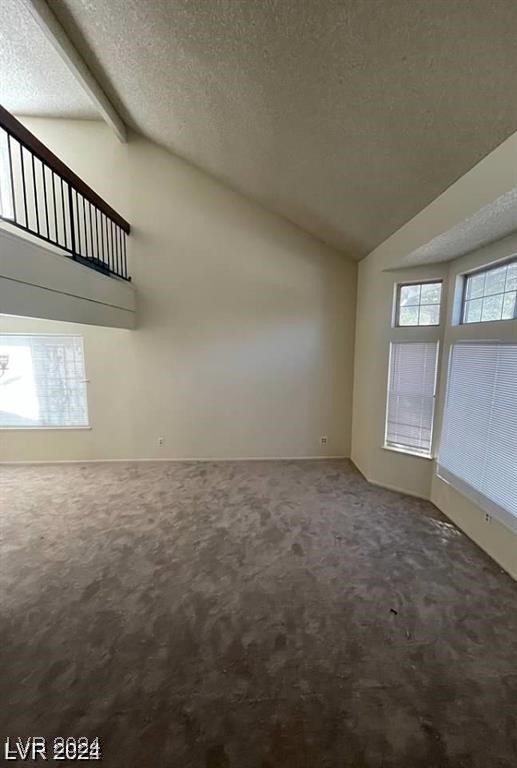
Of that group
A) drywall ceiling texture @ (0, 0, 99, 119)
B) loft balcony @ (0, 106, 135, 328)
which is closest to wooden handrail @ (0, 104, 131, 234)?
loft balcony @ (0, 106, 135, 328)

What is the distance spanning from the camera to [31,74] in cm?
359

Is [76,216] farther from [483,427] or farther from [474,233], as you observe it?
[483,427]

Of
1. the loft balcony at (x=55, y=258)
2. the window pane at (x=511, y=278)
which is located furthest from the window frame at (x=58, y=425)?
the window pane at (x=511, y=278)

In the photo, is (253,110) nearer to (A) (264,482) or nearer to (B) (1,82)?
(B) (1,82)

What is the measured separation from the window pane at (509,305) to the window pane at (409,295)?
103 cm

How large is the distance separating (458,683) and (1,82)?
657 cm

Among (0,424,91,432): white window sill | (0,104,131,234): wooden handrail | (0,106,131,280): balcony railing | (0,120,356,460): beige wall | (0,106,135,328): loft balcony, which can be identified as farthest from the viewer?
(0,424,91,432): white window sill

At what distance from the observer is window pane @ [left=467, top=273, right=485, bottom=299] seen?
3.05 metres

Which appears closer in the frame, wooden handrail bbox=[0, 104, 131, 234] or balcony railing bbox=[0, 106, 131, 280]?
wooden handrail bbox=[0, 104, 131, 234]

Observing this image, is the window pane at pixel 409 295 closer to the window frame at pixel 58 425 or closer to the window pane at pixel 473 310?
the window pane at pixel 473 310

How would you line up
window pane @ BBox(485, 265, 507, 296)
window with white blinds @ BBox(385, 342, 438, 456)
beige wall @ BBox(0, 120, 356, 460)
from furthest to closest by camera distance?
1. beige wall @ BBox(0, 120, 356, 460)
2. window with white blinds @ BBox(385, 342, 438, 456)
3. window pane @ BBox(485, 265, 507, 296)

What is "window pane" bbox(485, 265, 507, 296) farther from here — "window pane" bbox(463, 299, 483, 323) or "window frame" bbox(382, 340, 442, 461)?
"window frame" bbox(382, 340, 442, 461)

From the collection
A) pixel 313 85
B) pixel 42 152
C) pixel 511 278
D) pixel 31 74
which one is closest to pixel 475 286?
pixel 511 278

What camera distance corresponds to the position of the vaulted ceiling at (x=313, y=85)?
5.11 feet
